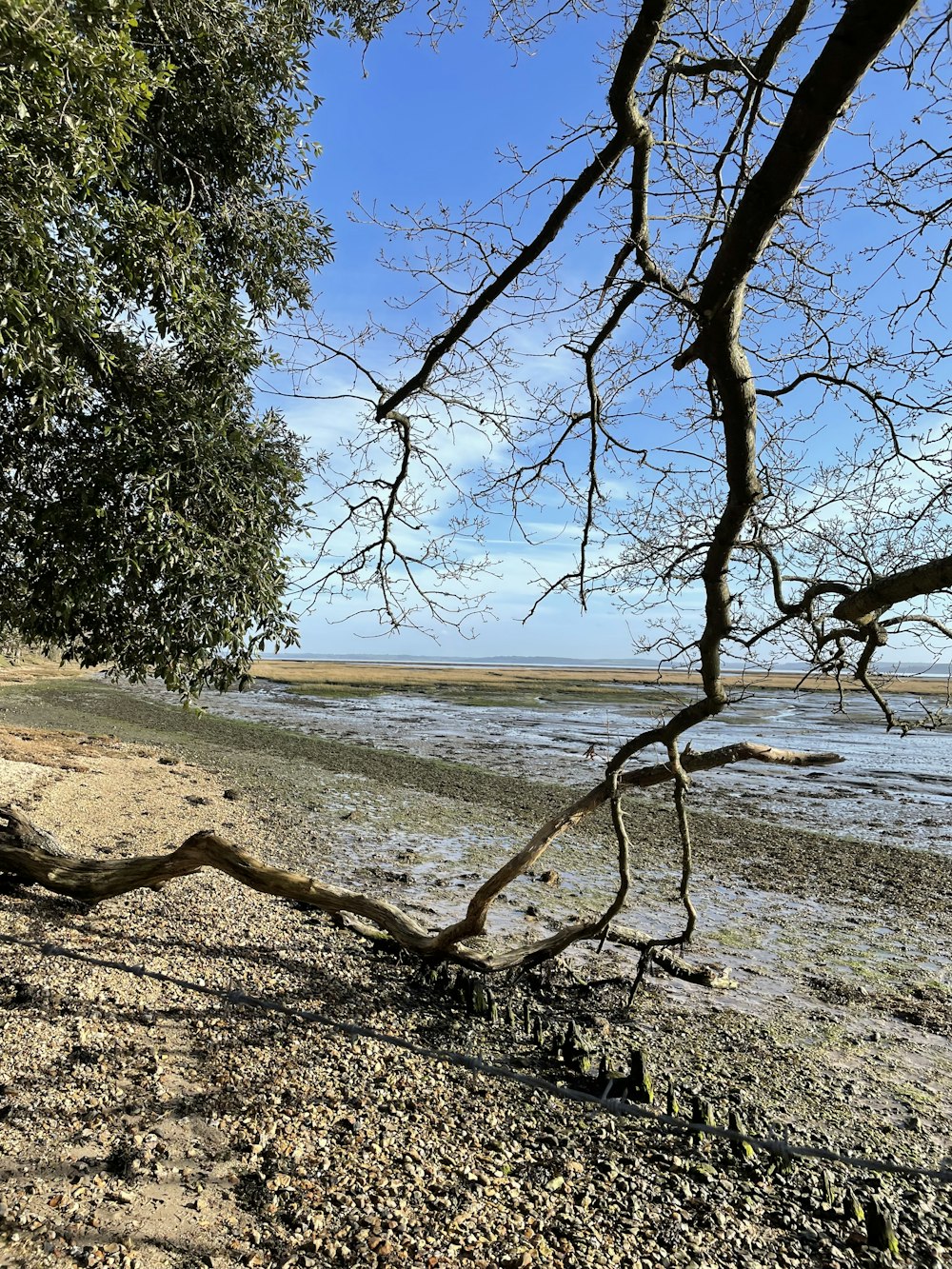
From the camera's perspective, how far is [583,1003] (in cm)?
606

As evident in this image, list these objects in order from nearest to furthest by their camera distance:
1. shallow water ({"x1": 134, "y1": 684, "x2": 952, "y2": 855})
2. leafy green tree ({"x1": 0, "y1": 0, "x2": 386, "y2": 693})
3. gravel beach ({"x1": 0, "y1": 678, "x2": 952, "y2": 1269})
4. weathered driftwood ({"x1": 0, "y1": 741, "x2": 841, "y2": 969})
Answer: gravel beach ({"x1": 0, "y1": 678, "x2": 952, "y2": 1269}), leafy green tree ({"x1": 0, "y1": 0, "x2": 386, "y2": 693}), weathered driftwood ({"x1": 0, "y1": 741, "x2": 841, "y2": 969}), shallow water ({"x1": 134, "y1": 684, "x2": 952, "y2": 855})

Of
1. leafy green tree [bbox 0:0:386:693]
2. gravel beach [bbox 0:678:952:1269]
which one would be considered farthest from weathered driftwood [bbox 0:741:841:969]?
leafy green tree [bbox 0:0:386:693]

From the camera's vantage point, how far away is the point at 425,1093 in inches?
175

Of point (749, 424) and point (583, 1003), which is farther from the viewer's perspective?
point (583, 1003)

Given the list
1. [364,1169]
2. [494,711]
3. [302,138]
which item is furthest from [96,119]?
[494,711]

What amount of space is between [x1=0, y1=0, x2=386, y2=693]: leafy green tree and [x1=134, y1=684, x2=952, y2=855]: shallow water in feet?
11.2

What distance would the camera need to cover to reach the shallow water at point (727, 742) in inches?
624

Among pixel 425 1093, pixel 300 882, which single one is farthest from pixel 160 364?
pixel 425 1093

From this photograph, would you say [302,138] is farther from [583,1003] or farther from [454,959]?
[583,1003]

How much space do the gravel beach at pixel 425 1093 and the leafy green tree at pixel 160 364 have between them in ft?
7.44

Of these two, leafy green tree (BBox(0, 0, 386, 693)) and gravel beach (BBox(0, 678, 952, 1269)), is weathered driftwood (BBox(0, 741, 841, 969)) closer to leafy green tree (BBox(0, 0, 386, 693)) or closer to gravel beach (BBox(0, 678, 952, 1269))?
gravel beach (BBox(0, 678, 952, 1269))

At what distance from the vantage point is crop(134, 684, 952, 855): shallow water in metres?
15.8

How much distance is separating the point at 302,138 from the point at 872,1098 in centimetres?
840

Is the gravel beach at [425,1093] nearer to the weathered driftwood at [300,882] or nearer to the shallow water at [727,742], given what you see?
the weathered driftwood at [300,882]
